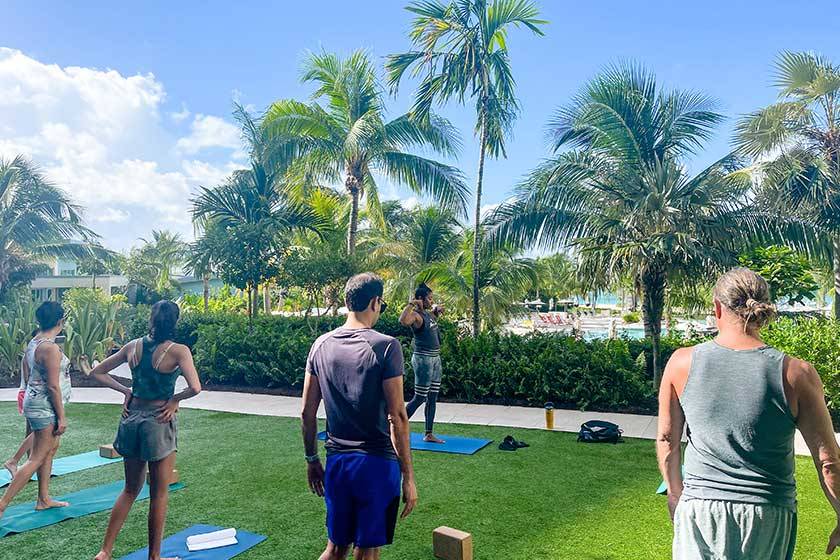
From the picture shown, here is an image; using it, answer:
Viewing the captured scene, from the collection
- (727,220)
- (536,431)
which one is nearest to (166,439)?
(536,431)

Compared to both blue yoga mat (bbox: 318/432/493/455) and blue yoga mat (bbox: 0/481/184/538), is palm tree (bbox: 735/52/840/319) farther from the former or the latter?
blue yoga mat (bbox: 0/481/184/538)

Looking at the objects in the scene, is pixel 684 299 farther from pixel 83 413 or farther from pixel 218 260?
pixel 83 413

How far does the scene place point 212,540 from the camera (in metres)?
3.89

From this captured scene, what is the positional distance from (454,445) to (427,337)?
1.26 m

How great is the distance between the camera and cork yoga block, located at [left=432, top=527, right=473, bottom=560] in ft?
11.4

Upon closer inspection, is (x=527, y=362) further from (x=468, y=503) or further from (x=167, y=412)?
(x=167, y=412)

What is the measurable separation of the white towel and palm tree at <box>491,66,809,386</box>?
20.3 ft

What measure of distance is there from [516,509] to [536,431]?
2.61 meters

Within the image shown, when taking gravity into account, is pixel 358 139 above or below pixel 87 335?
above

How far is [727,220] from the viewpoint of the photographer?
9.10m

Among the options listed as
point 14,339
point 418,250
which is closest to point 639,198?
point 418,250

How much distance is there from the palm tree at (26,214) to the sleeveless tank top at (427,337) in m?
15.7

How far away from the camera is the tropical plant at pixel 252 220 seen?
11594mm

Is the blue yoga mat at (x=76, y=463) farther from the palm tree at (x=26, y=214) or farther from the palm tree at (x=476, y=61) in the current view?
the palm tree at (x=26, y=214)
